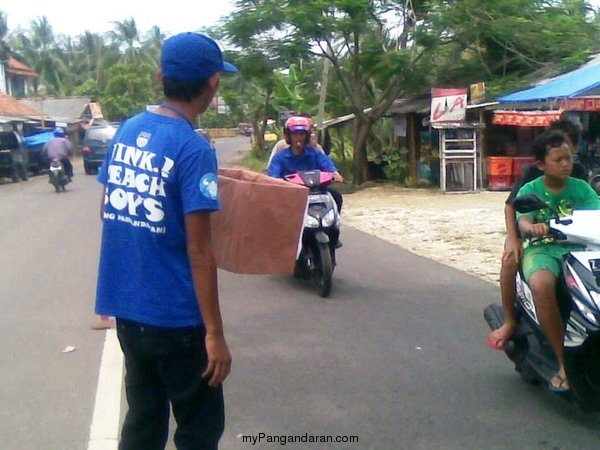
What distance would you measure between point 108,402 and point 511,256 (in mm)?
2558

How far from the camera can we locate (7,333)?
705 centimetres

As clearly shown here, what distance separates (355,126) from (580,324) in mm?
18718

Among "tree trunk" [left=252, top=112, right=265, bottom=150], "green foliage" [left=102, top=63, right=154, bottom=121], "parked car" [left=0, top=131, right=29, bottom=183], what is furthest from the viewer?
"green foliage" [left=102, top=63, right=154, bottom=121]

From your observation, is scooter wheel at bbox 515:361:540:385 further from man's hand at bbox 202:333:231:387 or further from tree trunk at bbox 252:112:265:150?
tree trunk at bbox 252:112:265:150

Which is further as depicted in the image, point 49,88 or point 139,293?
point 49,88

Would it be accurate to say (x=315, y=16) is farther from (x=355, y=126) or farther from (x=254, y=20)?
(x=355, y=126)

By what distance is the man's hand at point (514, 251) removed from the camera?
16.0 feet

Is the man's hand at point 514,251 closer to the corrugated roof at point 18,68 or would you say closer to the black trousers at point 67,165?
the black trousers at point 67,165

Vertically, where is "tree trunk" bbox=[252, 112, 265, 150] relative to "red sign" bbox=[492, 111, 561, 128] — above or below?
below

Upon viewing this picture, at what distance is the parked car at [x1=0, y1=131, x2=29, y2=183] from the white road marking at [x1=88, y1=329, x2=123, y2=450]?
22.1 meters

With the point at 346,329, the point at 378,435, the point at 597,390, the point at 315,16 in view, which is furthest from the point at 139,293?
the point at 315,16

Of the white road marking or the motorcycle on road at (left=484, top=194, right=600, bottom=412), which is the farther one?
the white road marking

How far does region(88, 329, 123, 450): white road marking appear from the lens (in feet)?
15.2

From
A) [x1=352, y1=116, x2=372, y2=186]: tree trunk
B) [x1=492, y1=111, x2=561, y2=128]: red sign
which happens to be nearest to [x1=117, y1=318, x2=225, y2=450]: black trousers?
[x1=492, y1=111, x2=561, y2=128]: red sign
